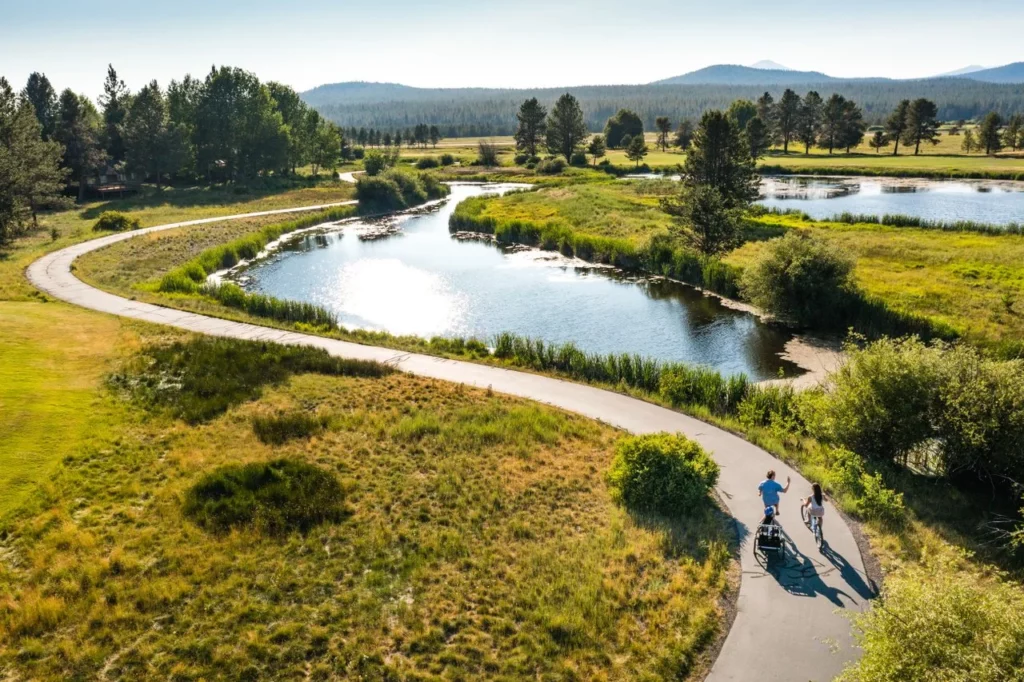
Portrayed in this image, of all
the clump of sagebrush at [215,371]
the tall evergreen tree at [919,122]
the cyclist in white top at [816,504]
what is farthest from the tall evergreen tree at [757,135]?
the cyclist in white top at [816,504]

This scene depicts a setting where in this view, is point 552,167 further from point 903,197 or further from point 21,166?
point 21,166

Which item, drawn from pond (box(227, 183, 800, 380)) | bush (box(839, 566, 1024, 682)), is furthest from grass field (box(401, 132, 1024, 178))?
bush (box(839, 566, 1024, 682))

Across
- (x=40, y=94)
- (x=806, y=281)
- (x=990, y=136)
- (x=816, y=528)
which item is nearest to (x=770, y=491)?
(x=816, y=528)

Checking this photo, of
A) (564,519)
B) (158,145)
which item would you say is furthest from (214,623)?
(158,145)

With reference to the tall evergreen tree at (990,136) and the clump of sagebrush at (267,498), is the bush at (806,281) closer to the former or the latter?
the clump of sagebrush at (267,498)

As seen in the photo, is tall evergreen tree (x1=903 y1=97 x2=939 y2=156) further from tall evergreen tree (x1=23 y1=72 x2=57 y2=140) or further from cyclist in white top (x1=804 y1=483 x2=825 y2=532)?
tall evergreen tree (x1=23 y1=72 x2=57 y2=140)

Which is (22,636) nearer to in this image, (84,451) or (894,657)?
(84,451)
